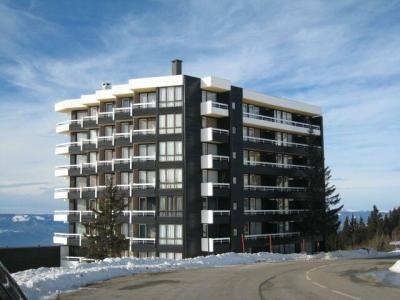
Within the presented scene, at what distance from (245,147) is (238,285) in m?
37.0

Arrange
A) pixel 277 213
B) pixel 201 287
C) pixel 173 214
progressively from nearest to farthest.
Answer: pixel 201 287 → pixel 173 214 → pixel 277 213

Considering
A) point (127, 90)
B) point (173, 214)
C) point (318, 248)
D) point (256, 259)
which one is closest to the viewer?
point (256, 259)

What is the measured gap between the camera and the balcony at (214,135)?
51594 mm

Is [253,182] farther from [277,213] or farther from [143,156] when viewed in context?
[143,156]

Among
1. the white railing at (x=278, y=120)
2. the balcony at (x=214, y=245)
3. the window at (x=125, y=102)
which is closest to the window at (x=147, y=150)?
the window at (x=125, y=102)

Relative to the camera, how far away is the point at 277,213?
2339 inches

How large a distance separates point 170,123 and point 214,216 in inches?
414

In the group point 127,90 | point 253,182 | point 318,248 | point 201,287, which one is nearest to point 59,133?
point 127,90

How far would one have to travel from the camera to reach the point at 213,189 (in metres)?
51.4

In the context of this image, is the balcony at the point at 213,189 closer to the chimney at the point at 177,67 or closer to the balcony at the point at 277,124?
the balcony at the point at 277,124

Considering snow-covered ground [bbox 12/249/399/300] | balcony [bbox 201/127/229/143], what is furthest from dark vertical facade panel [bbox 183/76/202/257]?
snow-covered ground [bbox 12/249/399/300]

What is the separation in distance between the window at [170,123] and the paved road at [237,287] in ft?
90.8

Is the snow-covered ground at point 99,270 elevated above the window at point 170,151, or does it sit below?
below

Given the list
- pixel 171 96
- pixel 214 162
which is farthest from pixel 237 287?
pixel 171 96
